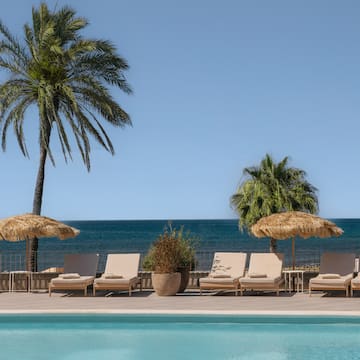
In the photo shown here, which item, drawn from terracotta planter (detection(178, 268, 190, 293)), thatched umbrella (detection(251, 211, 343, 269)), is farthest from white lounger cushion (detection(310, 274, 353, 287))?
terracotta planter (detection(178, 268, 190, 293))

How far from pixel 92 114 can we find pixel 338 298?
9702 mm

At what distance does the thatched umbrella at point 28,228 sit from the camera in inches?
613

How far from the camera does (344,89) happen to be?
89.4ft

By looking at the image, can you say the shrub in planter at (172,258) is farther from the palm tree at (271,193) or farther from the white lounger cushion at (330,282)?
the palm tree at (271,193)

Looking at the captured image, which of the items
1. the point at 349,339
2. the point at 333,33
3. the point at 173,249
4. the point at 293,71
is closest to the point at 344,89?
the point at 293,71

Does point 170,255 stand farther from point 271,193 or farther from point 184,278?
point 271,193

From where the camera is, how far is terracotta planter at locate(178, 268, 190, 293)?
15188mm

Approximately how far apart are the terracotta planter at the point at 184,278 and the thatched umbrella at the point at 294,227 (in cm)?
188

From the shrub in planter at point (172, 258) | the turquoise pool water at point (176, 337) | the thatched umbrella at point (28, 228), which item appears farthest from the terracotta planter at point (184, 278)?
the turquoise pool water at point (176, 337)

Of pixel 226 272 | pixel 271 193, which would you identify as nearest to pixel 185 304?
pixel 226 272

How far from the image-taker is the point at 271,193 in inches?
814

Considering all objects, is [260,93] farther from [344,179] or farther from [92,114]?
[344,179]

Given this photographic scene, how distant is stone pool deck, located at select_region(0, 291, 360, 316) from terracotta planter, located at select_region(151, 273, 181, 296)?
0.62 feet

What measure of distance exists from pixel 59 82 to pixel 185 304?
29.9 feet
